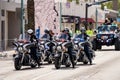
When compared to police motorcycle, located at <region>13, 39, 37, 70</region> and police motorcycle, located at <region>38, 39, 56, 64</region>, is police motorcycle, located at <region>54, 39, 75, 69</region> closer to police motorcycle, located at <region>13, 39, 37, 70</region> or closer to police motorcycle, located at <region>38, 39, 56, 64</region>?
police motorcycle, located at <region>13, 39, 37, 70</region>

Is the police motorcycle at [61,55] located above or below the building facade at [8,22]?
below

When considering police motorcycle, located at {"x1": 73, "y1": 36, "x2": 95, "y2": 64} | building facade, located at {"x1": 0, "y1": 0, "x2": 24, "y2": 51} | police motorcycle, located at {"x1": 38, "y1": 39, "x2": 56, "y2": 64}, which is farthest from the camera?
building facade, located at {"x1": 0, "y1": 0, "x2": 24, "y2": 51}

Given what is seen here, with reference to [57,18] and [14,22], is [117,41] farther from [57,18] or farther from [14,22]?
[57,18]

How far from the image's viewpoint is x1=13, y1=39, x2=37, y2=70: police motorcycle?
2137cm

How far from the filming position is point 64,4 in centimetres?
5825

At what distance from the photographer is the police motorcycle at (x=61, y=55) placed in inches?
840

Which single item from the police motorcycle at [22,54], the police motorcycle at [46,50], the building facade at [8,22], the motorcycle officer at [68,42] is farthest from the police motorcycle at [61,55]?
the building facade at [8,22]

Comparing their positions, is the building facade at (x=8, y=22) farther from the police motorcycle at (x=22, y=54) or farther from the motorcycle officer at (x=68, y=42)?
the motorcycle officer at (x=68, y=42)

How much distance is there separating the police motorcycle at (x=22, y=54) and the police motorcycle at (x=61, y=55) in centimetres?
135

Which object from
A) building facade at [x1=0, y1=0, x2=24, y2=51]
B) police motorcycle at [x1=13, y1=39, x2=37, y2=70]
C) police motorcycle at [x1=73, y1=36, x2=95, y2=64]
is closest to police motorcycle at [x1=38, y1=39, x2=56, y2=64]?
police motorcycle at [x1=73, y1=36, x2=95, y2=64]

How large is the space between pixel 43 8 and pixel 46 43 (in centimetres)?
2639

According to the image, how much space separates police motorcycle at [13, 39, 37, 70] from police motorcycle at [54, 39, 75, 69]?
53.0 inches

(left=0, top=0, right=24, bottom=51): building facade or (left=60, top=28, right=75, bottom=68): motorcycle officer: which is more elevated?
(left=0, top=0, right=24, bottom=51): building facade

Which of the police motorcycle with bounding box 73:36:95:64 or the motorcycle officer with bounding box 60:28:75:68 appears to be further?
the police motorcycle with bounding box 73:36:95:64
